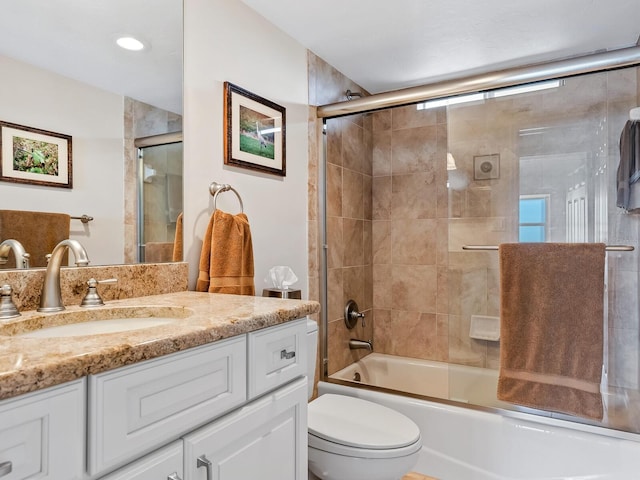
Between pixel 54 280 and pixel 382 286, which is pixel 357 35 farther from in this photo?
pixel 54 280

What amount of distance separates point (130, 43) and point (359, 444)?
5.43 feet

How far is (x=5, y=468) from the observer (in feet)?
1.85

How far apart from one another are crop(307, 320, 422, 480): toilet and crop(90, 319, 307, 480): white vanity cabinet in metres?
0.41

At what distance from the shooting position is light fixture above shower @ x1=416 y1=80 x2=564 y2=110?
189 centimetres


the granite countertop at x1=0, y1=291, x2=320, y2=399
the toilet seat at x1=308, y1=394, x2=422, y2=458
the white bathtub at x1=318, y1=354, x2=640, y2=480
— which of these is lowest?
the white bathtub at x1=318, y1=354, x2=640, y2=480

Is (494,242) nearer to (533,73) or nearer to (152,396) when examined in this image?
(533,73)

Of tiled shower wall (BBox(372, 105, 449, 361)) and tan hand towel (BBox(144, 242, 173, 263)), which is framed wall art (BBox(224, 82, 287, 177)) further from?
tiled shower wall (BBox(372, 105, 449, 361))

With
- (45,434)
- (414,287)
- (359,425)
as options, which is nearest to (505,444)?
(359,425)

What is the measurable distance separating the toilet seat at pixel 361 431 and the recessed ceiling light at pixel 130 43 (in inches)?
61.8

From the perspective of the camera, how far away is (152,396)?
2.54ft

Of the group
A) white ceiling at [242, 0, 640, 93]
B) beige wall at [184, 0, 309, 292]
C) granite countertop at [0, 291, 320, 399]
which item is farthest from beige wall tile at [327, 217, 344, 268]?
granite countertop at [0, 291, 320, 399]

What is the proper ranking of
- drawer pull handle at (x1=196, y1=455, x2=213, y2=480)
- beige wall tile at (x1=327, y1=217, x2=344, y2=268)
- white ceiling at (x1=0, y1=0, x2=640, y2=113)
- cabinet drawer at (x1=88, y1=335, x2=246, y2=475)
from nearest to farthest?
cabinet drawer at (x1=88, y1=335, x2=246, y2=475)
drawer pull handle at (x1=196, y1=455, x2=213, y2=480)
white ceiling at (x1=0, y1=0, x2=640, y2=113)
beige wall tile at (x1=327, y1=217, x2=344, y2=268)

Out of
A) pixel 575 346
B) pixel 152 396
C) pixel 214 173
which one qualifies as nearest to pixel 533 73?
pixel 575 346

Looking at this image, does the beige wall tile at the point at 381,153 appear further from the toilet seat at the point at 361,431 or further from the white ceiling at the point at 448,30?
the toilet seat at the point at 361,431
